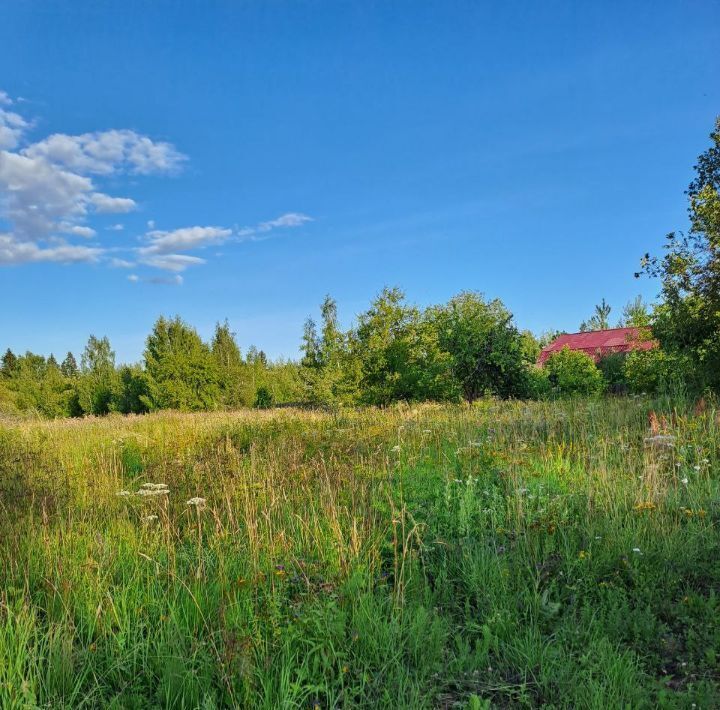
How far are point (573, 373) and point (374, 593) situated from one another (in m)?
22.4

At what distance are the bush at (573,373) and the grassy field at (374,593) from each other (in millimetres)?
18350

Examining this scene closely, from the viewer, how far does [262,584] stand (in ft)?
9.23

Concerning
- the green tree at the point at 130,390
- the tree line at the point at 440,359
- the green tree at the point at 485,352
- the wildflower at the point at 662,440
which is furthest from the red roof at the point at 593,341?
the wildflower at the point at 662,440

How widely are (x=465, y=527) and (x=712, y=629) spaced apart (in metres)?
1.58

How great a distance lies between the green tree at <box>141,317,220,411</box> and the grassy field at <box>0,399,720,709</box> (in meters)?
22.6

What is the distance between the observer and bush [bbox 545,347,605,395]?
22500mm

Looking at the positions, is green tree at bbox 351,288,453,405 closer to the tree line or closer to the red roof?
the tree line

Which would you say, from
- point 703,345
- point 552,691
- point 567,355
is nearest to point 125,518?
point 552,691

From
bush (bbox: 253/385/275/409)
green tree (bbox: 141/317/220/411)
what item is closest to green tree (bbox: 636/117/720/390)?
green tree (bbox: 141/317/220/411)

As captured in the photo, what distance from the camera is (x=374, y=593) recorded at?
2980mm

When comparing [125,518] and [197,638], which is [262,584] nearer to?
[197,638]

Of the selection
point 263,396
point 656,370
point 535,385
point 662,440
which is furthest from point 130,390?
point 662,440

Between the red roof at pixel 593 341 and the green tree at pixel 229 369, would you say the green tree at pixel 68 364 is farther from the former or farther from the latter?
the red roof at pixel 593 341

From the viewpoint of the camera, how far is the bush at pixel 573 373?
22.5 m
